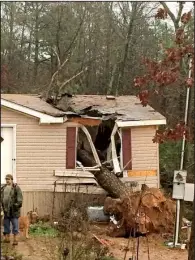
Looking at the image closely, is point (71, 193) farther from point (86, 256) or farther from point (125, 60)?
point (125, 60)

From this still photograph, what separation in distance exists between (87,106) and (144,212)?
1.73 metres

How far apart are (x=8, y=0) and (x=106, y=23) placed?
0.91 metres

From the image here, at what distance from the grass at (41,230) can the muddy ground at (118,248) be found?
1.6 inches

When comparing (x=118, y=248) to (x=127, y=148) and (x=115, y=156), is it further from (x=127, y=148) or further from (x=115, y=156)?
(x=127, y=148)

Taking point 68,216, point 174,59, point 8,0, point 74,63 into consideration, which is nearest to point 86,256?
point 68,216

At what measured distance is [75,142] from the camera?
484cm

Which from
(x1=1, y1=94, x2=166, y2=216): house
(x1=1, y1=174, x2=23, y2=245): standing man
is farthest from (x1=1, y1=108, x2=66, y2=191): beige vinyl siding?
(x1=1, y1=174, x2=23, y2=245): standing man

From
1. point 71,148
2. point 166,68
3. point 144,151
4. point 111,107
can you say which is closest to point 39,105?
point 71,148

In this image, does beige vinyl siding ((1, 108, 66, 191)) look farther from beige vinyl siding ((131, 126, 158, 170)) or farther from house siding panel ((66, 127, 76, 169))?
beige vinyl siding ((131, 126, 158, 170))

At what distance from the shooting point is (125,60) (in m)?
3.44

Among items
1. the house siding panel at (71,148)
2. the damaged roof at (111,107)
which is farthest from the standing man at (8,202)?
the house siding panel at (71,148)

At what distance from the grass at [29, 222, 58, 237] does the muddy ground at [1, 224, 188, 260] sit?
0.04 m

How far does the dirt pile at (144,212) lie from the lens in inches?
226

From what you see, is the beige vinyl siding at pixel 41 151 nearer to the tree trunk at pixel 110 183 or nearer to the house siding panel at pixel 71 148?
the house siding panel at pixel 71 148
